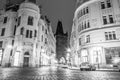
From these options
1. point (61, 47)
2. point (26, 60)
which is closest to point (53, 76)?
point (26, 60)

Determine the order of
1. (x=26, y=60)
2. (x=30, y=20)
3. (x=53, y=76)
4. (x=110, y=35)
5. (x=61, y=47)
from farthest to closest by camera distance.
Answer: (x=61, y=47), (x=30, y=20), (x=26, y=60), (x=110, y=35), (x=53, y=76)

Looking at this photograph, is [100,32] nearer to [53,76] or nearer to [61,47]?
[53,76]

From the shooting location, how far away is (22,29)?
3188cm

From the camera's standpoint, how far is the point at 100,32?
73.5 ft

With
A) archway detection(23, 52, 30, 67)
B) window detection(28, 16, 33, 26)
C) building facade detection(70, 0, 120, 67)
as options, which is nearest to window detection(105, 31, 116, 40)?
building facade detection(70, 0, 120, 67)

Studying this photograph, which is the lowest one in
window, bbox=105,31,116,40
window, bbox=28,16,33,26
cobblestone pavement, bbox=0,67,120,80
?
cobblestone pavement, bbox=0,67,120,80

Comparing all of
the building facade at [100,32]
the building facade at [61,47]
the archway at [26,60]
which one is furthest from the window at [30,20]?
the building facade at [61,47]

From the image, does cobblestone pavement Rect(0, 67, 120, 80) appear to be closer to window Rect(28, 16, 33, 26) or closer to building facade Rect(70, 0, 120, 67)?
building facade Rect(70, 0, 120, 67)

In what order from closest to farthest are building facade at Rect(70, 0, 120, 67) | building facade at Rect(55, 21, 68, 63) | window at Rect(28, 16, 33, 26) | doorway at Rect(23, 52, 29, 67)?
building facade at Rect(70, 0, 120, 67)
doorway at Rect(23, 52, 29, 67)
window at Rect(28, 16, 33, 26)
building facade at Rect(55, 21, 68, 63)

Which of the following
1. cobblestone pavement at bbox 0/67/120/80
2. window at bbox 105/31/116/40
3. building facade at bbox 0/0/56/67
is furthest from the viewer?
building facade at bbox 0/0/56/67

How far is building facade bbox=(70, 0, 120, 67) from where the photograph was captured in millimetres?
20594

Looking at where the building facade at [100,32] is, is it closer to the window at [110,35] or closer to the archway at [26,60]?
the window at [110,35]

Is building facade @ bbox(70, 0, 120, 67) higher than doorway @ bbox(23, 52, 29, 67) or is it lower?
higher

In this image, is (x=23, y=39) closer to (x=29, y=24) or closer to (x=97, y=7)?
(x=29, y=24)
